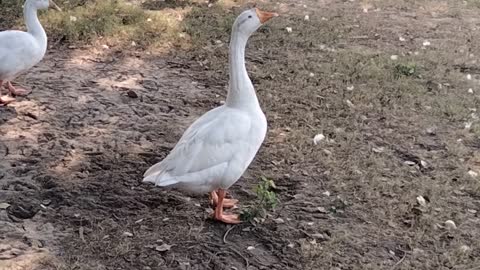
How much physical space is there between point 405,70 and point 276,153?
2.04m

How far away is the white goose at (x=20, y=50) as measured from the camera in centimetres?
516

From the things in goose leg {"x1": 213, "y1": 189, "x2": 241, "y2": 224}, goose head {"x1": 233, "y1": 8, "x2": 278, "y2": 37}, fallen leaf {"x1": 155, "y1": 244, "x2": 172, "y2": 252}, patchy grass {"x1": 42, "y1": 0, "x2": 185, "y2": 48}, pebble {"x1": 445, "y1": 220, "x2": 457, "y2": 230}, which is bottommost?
pebble {"x1": 445, "y1": 220, "x2": 457, "y2": 230}

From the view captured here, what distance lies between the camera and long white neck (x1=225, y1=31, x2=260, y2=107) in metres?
3.83

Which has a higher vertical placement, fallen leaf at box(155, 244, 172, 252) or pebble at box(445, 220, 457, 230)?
fallen leaf at box(155, 244, 172, 252)

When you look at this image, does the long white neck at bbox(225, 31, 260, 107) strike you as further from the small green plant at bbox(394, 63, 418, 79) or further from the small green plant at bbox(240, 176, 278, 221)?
the small green plant at bbox(394, 63, 418, 79)

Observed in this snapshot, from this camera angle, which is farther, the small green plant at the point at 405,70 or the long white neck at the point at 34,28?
the small green plant at the point at 405,70

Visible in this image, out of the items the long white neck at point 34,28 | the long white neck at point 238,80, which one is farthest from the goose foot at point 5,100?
the long white neck at point 238,80

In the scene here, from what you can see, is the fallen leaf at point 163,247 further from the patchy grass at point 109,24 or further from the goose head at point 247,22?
the patchy grass at point 109,24

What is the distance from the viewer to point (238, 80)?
12.6ft

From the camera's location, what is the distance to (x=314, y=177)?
445cm

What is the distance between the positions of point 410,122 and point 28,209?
2991 mm

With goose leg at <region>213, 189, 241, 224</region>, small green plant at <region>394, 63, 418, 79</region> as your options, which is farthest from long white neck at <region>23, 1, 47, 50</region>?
small green plant at <region>394, 63, 418, 79</region>

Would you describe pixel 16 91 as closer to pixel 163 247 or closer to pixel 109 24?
pixel 109 24

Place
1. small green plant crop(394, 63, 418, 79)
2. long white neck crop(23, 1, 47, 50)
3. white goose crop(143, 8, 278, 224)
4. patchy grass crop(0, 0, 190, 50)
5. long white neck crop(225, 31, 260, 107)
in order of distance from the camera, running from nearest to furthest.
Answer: white goose crop(143, 8, 278, 224) → long white neck crop(225, 31, 260, 107) → long white neck crop(23, 1, 47, 50) → small green plant crop(394, 63, 418, 79) → patchy grass crop(0, 0, 190, 50)
